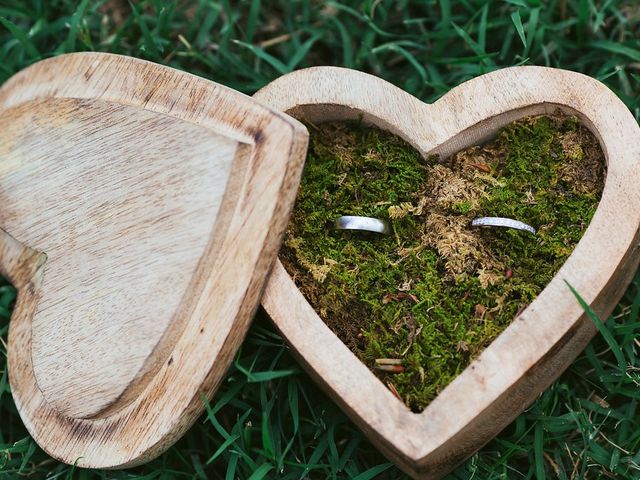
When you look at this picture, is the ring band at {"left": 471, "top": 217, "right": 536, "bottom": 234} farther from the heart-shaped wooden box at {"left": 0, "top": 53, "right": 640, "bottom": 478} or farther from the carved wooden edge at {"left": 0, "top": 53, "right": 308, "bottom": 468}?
the carved wooden edge at {"left": 0, "top": 53, "right": 308, "bottom": 468}

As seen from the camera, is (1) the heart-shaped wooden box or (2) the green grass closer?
(1) the heart-shaped wooden box

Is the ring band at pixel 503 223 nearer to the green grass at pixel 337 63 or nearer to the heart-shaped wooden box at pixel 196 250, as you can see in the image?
the heart-shaped wooden box at pixel 196 250

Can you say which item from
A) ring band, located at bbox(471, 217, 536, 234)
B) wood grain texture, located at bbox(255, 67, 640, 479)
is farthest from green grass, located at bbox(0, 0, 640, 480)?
ring band, located at bbox(471, 217, 536, 234)

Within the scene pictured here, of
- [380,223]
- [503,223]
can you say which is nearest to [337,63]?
[380,223]

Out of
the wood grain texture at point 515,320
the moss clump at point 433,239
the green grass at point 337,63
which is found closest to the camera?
the wood grain texture at point 515,320

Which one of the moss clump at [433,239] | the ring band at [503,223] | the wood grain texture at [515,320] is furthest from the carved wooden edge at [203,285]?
the ring band at [503,223]

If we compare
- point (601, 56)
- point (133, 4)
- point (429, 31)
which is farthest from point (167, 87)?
point (601, 56)

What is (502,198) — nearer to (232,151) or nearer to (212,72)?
(232,151)
